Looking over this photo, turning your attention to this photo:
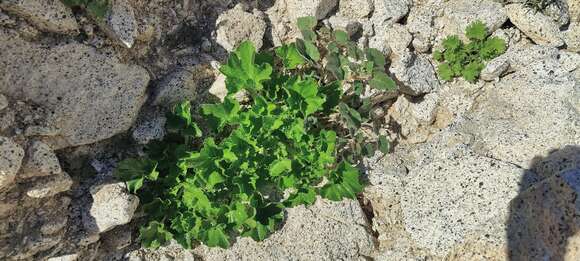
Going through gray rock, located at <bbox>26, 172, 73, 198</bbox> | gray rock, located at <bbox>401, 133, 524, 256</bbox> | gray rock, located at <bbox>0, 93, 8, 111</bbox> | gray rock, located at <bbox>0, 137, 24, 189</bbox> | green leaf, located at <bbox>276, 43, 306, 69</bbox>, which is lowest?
gray rock, located at <bbox>401, 133, 524, 256</bbox>

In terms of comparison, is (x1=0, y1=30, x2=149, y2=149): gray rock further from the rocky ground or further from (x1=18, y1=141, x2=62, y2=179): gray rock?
(x1=18, y1=141, x2=62, y2=179): gray rock

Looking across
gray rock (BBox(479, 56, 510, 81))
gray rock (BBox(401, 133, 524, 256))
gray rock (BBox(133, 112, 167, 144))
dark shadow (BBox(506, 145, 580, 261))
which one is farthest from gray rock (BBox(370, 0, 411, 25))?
gray rock (BBox(133, 112, 167, 144))

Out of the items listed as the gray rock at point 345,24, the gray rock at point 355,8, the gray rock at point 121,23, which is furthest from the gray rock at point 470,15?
the gray rock at point 121,23

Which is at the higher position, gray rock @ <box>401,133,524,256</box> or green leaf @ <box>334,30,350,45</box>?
green leaf @ <box>334,30,350,45</box>

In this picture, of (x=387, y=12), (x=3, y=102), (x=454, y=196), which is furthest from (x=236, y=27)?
(x=454, y=196)

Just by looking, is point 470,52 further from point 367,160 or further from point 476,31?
point 367,160

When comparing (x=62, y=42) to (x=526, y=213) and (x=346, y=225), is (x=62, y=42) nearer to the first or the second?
(x=346, y=225)
